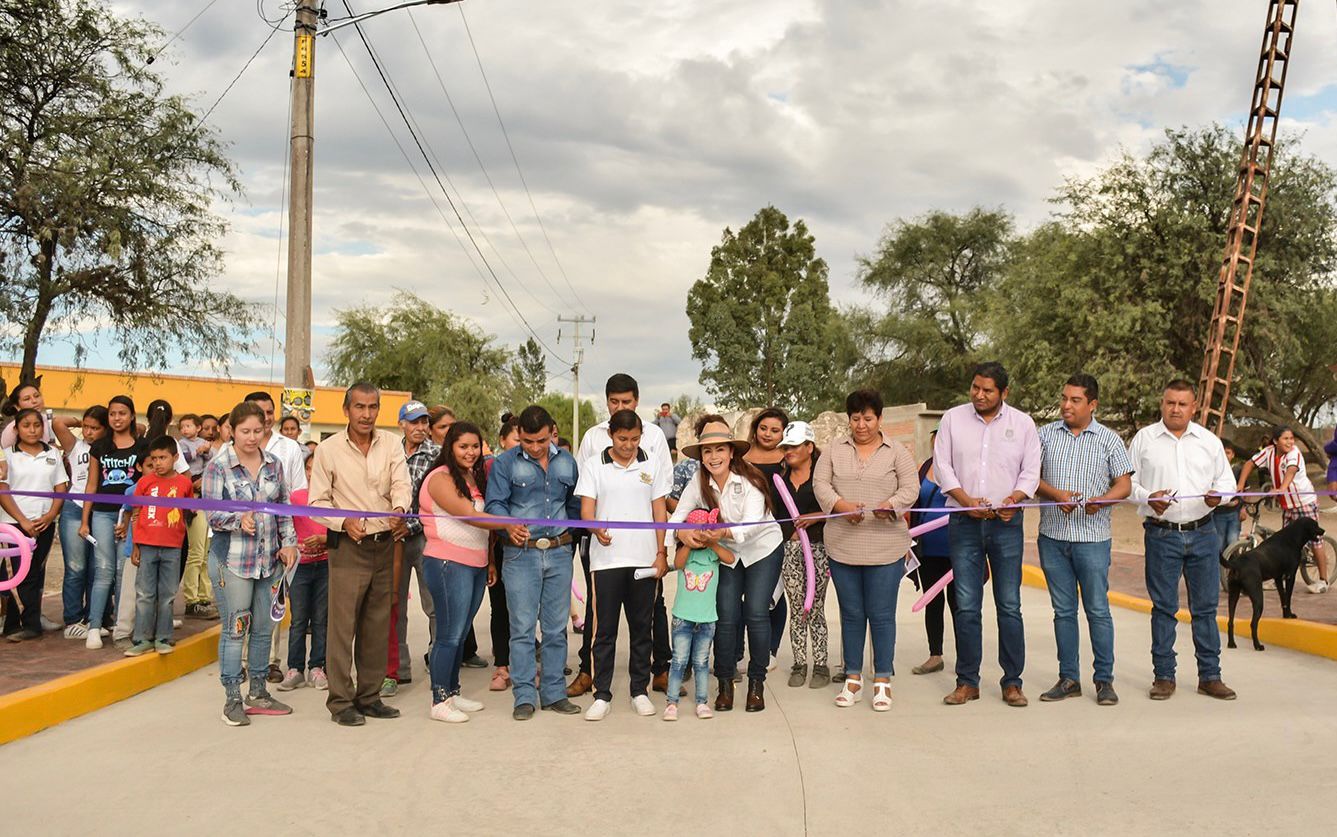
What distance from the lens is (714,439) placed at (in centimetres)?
716

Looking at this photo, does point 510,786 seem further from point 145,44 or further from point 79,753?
point 145,44

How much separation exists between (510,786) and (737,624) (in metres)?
2.20

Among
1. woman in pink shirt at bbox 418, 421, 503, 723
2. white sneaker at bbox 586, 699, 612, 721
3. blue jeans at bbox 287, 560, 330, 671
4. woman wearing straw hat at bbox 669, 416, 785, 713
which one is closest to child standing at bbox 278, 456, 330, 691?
blue jeans at bbox 287, 560, 330, 671

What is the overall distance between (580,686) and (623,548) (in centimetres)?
119

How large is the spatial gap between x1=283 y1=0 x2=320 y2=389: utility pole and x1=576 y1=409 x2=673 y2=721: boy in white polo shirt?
7232mm

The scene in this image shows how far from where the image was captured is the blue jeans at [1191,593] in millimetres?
7379

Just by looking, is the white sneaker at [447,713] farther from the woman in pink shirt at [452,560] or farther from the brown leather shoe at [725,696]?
the brown leather shoe at [725,696]

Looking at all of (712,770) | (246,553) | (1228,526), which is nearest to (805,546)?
(712,770)

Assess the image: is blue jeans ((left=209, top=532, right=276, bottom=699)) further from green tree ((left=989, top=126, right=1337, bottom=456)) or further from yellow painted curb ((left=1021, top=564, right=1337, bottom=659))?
green tree ((left=989, top=126, right=1337, bottom=456))

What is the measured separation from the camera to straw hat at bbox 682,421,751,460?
7.17m

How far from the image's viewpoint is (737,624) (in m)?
7.24

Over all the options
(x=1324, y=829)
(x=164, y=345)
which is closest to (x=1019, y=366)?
(x=164, y=345)

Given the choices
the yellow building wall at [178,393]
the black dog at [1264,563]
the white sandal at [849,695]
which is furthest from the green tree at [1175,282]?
the yellow building wall at [178,393]

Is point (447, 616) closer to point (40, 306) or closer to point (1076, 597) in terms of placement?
point (1076, 597)
